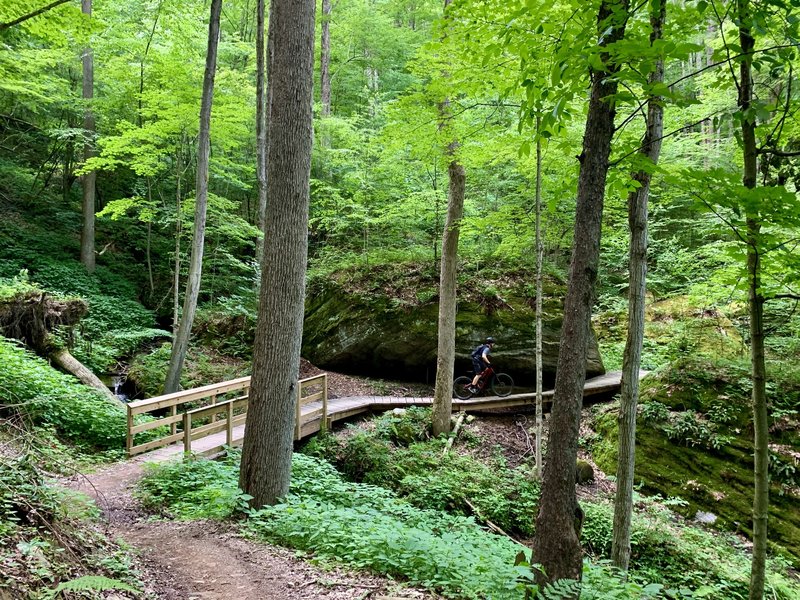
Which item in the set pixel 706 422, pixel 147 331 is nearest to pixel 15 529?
pixel 706 422

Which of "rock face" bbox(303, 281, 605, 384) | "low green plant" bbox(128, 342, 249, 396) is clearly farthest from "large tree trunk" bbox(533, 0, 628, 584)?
"low green plant" bbox(128, 342, 249, 396)

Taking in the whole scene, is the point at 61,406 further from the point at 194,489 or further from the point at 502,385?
the point at 502,385

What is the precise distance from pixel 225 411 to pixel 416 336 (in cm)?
543

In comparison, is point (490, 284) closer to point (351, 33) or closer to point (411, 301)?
point (411, 301)

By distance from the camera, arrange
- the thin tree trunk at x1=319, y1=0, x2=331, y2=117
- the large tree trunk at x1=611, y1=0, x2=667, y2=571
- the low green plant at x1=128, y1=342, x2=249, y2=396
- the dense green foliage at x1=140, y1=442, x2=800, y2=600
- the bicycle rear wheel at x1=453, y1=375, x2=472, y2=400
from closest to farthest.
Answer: the dense green foliage at x1=140, y1=442, x2=800, y2=600, the large tree trunk at x1=611, y1=0, x2=667, y2=571, the low green plant at x1=128, y1=342, x2=249, y2=396, the bicycle rear wheel at x1=453, y1=375, x2=472, y2=400, the thin tree trunk at x1=319, y1=0, x2=331, y2=117

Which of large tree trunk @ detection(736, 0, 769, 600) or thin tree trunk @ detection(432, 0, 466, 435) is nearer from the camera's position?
large tree trunk @ detection(736, 0, 769, 600)

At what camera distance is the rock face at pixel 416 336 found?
1241cm

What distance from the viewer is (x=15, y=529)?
118 inches

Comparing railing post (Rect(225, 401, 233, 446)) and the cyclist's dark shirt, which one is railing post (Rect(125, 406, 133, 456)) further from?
the cyclist's dark shirt

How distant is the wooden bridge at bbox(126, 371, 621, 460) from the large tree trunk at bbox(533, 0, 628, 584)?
592cm

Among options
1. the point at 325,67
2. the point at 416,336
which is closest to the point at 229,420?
the point at 416,336

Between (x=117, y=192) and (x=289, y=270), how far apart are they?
616 inches

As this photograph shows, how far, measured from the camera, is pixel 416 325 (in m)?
12.9

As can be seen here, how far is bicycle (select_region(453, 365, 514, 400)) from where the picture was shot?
38.9 feet
